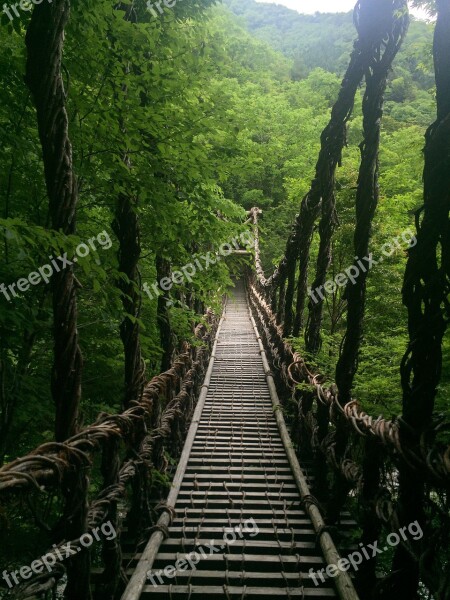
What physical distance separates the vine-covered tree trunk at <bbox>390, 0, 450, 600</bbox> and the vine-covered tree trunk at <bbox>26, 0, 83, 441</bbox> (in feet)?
4.68

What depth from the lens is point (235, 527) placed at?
322 centimetres

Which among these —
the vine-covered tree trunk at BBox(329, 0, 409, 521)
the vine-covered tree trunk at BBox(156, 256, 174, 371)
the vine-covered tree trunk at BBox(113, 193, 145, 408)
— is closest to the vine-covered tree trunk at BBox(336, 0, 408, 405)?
the vine-covered tree trunk at BBox(329, 0, 409, 521)

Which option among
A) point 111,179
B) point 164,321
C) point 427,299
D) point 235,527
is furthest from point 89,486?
point 164,321

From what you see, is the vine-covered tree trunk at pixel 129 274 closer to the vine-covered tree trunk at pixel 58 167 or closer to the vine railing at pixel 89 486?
the vine railing at pixel 89 486

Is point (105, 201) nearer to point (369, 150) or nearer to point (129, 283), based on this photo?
point (129, 283)

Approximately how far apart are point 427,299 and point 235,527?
240 cm

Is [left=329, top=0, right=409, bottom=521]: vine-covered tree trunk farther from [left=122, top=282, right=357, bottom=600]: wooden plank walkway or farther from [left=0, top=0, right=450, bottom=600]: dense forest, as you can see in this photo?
[left=122, top=282, right=357, bottom=600]: wooden plank walkway

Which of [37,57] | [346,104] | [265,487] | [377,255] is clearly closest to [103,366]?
[265,487]

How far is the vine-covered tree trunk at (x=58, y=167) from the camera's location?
154 centimetres

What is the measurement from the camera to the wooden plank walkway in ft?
8.45

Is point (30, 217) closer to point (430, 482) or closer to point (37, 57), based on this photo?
point (37, 57)

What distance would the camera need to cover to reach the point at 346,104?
378 centimetres

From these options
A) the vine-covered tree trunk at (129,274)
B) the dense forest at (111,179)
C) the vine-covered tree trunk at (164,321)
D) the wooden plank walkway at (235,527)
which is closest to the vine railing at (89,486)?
the vine-covered tree trunk at (129,274)

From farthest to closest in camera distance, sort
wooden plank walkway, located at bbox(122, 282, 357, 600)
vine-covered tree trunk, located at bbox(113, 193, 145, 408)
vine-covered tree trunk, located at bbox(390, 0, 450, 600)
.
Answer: vine-covered tree trunk, located at bbox(113, 193, 145, 408) → wooden plank walkway, located at bbox(122, 282, 357, 600) → vine-covered tree trunk, located at bbox(390, 0, 450, 600)
